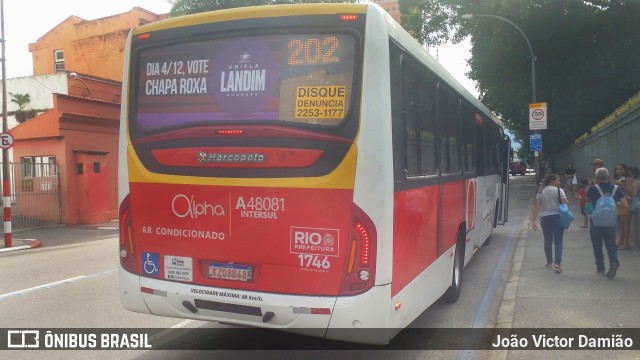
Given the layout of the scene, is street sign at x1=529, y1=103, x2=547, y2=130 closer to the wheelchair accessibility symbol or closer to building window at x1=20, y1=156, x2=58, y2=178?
building window at x1=20, y1=156, x2=58, y2=178

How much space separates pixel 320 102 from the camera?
14.2 ft

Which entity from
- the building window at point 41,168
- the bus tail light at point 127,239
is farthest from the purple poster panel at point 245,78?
the building window at point 41,168

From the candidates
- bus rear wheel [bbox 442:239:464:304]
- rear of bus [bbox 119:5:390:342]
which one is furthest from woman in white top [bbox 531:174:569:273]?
rear of bus [bbox 119:5:390:342]

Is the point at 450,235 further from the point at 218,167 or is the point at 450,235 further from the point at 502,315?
the point at 218,167

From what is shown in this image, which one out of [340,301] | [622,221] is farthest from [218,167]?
[622,221]

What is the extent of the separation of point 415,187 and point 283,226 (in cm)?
140

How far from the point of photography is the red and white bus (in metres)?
4.18

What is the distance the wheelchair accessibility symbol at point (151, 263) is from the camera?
15.8 feet

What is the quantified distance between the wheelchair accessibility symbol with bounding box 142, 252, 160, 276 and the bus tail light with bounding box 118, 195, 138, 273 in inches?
4.3

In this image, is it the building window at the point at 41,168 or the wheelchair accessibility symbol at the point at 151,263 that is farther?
the building window at the point at 41,168

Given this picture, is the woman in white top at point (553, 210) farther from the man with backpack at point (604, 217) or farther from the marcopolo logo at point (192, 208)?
the marcopolo logo at point (192, 208)

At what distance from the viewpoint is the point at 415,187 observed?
199 inches

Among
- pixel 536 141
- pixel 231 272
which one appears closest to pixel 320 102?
pixel 231 272

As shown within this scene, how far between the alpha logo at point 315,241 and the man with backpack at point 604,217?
5789 mm
